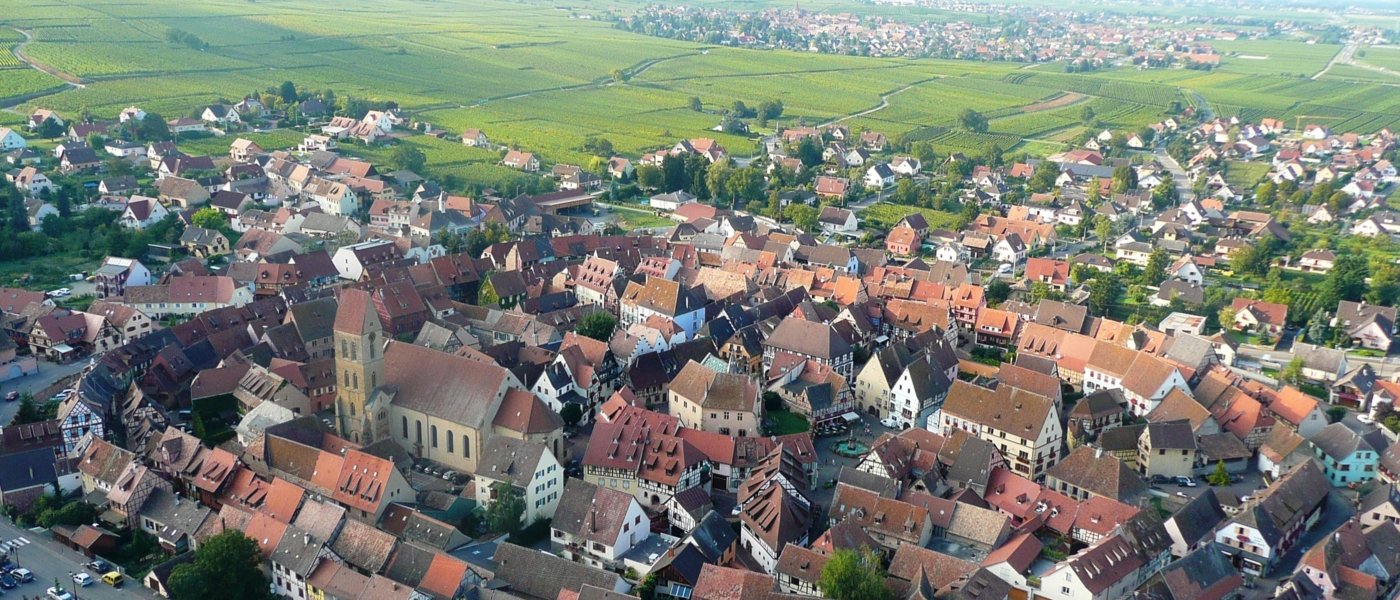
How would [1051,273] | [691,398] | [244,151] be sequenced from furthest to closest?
[244,151] → [1051,273] → [691,398]

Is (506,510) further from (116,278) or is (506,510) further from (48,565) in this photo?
(116,278)

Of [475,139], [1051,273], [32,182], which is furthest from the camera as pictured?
[475,139]

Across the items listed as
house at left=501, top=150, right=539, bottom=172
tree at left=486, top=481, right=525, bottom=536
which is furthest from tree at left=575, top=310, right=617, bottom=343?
house at left=501, top=150, right=539, bottom=172

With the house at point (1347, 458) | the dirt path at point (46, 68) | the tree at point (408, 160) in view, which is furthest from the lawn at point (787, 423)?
the dirt path at point (46, 68)

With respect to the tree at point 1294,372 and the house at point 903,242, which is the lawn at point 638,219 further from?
the tree at point 1294,372

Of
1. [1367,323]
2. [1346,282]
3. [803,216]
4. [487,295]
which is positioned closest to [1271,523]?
[1367,323]

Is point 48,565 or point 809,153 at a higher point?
point 48,565

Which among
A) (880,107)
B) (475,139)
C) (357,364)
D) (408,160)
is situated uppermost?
(357,364)
